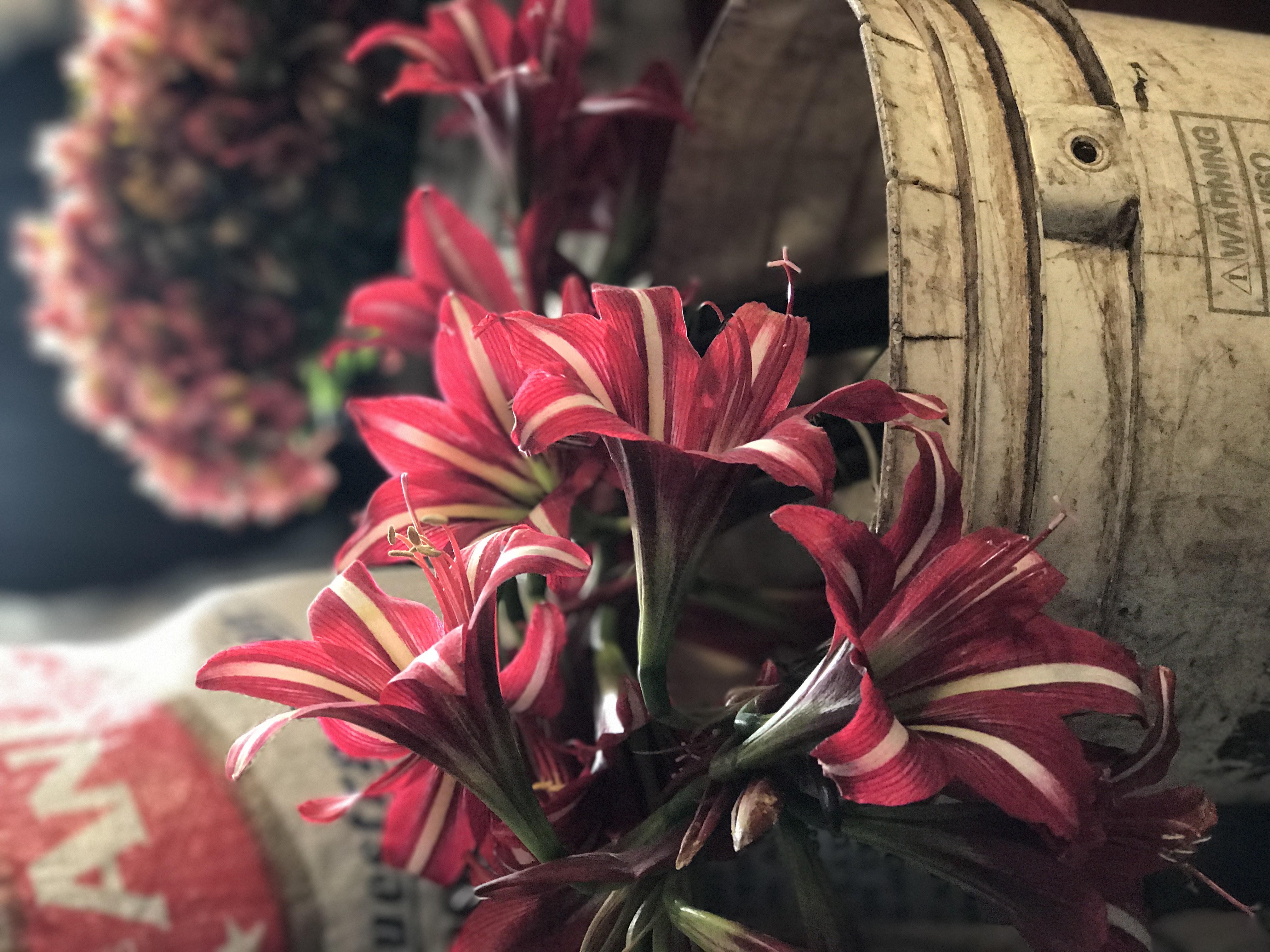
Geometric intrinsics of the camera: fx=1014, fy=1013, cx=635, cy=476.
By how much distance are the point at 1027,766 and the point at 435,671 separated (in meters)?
0.18

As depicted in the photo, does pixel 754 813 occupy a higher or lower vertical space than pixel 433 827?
higher

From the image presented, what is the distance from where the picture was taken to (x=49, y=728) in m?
0.59

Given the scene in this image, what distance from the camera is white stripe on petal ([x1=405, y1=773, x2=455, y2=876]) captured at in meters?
0.41

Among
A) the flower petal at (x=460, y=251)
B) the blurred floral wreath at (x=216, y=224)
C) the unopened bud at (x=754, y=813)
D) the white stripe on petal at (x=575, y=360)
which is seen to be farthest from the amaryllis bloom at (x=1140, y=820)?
the blurred floral wreath at (x=216, y=224)

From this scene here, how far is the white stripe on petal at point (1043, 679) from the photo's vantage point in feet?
1.02

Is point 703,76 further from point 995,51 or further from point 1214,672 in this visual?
point 1214,672

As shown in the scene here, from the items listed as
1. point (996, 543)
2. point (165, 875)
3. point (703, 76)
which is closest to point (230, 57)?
point (703, 76)

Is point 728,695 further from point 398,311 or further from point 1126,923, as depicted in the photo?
point 398,311

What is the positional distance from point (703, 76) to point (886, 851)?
1.38ft

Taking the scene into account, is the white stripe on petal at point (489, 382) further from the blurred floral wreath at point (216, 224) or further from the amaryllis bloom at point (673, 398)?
the blurred floral wreath at point (216, 224)

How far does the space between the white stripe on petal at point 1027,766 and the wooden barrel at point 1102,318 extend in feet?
0.27

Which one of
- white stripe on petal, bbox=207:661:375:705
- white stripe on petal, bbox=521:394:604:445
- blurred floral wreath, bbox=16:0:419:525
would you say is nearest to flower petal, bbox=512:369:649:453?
white stripe on petal, bbox=521:394:604:445

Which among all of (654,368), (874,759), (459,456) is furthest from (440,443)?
(874,759)

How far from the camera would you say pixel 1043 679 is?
0.31 metres
